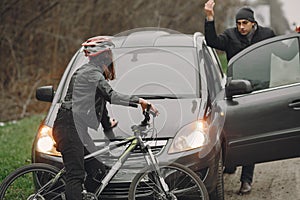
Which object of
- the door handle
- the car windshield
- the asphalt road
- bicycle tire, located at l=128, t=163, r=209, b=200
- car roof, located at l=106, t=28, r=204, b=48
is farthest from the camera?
car roof, located at l=106, t=28, r=204, b=48

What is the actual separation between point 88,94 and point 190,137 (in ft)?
3.43

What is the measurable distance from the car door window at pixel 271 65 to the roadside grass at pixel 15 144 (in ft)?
10.7

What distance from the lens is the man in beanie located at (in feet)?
24.7

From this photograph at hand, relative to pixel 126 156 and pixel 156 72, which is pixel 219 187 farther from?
pixel 156 72

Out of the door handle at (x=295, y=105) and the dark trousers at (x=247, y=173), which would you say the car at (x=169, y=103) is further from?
the dark trousers at (x=247, y=173)

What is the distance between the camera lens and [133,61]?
24.2 feet

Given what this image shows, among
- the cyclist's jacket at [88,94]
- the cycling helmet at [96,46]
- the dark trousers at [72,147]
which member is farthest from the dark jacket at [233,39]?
the dark trousers at [72,147]

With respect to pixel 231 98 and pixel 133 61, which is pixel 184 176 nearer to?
pixel 231 98

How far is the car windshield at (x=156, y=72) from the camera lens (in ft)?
22.7

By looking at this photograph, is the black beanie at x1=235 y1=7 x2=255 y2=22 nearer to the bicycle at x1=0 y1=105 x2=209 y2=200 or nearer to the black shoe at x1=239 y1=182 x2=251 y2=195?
the black shoe at x1=239 y1=182 x2=251 y2=195

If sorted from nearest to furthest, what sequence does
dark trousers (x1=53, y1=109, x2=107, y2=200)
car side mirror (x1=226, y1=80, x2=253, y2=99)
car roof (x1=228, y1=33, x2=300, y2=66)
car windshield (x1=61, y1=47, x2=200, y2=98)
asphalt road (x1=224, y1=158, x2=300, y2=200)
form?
dark trousers (x1=53, y1=109, x2=107, y2=200) < car side mirror (x1=226, y1=80, x2=253, y2=99) < car windshield (x1=61, y1=47, x2=200, y2=98) < car roof (x1=228, y1=33, x2=300, y2=66) < asphalt road (x1=224, y1=158, x2=300, y2=200)

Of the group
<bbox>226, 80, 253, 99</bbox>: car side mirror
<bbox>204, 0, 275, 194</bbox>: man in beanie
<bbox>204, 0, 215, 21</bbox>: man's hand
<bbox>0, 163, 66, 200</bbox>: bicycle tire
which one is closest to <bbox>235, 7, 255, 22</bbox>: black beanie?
<bbox>204, 0, 275, 194</bbox>: man in beanie

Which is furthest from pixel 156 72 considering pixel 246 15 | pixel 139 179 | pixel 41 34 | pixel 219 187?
pixel 41 34

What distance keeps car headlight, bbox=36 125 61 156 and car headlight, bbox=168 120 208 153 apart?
3.57 feet
